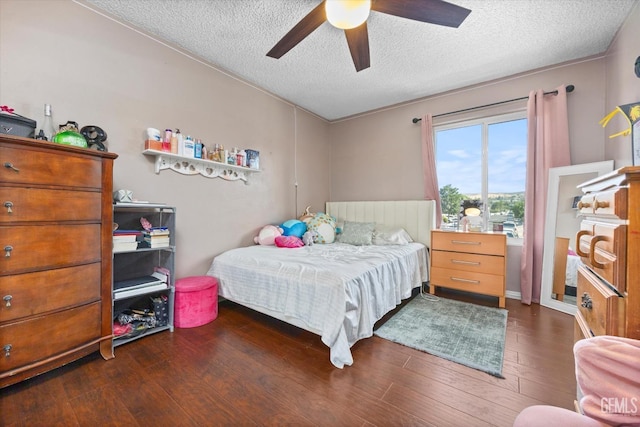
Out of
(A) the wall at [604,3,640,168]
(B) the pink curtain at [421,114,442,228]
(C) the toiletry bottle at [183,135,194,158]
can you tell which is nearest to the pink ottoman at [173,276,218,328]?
(C) the toiletry bottle at [183,135,194,158]

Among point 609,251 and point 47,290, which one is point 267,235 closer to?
point 47,290

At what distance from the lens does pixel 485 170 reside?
123 inches

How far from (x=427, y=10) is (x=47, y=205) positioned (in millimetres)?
2565

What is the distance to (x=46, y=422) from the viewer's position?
3.88 ft

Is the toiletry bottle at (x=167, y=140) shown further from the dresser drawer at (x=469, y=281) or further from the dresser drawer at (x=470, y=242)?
the dresser drawer at (x=469, y=281)

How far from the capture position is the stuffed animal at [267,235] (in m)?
3.02

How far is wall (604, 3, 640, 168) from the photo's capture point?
1.91 meters

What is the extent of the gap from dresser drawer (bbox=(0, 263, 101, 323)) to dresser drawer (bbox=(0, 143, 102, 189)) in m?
0.52

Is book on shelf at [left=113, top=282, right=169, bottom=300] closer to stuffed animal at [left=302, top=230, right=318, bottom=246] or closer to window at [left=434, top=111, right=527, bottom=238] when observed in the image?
stuffed animal at [left=302, top=230, right=318, bottom=246]

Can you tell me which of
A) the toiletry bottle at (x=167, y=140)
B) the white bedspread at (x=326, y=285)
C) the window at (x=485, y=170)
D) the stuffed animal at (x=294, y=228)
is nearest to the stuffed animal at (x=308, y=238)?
the stuffed animal at (x=294, y=228)

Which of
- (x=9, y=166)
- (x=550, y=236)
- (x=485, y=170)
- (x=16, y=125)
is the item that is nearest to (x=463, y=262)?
(x=550, y=236)

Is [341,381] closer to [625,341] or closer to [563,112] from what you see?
[625,341]

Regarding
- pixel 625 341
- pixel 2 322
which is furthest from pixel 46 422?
pixel 625 341

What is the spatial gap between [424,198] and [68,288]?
3.64 m
